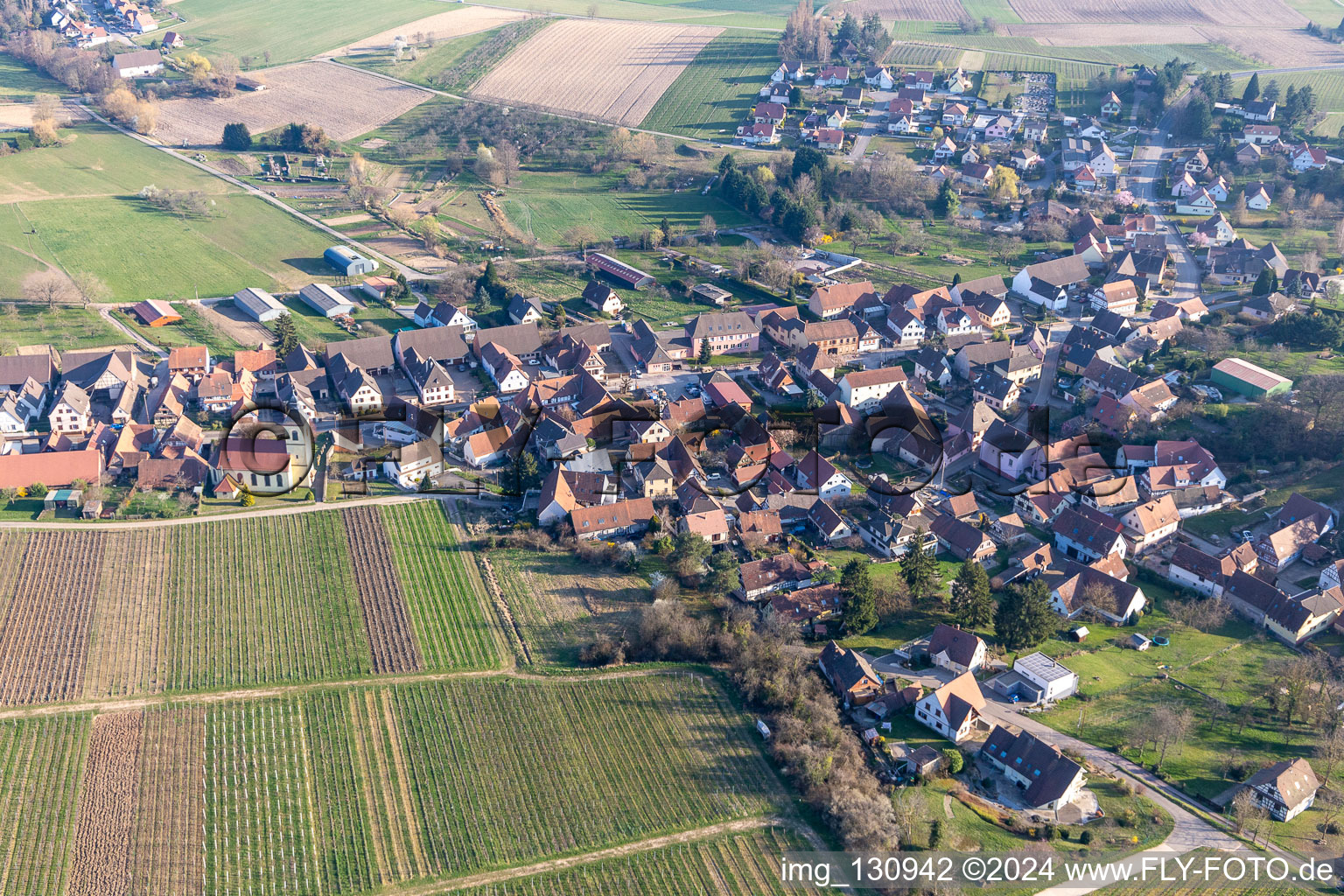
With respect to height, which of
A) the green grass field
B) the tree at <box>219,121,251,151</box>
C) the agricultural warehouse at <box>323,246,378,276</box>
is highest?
the green grass field

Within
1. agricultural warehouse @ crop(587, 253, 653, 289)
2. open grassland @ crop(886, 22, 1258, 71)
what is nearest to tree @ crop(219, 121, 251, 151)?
agricultural warehouse @ crop(587, 253, 653, 289)

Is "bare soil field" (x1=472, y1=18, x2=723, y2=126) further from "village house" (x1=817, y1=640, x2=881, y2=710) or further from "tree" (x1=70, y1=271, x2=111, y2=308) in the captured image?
"village house" (x1=817, y1=640, x2=881, y2=710)

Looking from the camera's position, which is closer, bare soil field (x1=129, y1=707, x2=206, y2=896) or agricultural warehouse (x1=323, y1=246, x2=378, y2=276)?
bare soil field (x1=129, y1=707, x2=206, y2=896)

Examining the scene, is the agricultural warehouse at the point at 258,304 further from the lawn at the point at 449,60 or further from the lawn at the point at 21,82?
the lawn at the point at 21,82

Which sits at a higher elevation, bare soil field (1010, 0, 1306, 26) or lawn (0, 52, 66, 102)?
bare soil field (1010, 0, 1306, 26)

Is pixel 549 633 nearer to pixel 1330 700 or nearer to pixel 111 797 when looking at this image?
pixel 111 797

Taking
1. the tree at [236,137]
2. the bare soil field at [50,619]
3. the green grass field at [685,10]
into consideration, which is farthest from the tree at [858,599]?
the green grass field at [685,10]

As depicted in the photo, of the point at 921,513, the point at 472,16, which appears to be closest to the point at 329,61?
the point at 472,16

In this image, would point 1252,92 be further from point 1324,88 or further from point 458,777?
point 458,777
